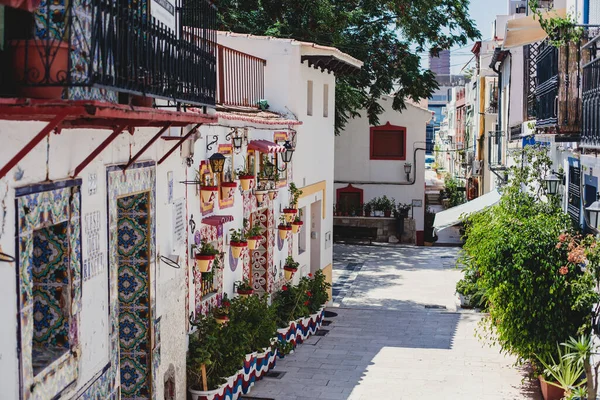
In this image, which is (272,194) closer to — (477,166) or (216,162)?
(216,162)

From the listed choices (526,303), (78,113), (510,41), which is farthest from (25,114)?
(510,41)

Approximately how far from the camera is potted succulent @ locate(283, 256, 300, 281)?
1705cm

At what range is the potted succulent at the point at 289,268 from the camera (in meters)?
17.0

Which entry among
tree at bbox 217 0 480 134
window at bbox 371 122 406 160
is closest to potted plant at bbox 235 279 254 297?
tree at bbox 217 0 480 134

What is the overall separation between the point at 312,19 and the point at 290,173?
863cm

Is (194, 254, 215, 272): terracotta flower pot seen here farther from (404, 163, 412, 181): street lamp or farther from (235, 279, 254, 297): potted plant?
(404, 163, 412, 181): street lamp

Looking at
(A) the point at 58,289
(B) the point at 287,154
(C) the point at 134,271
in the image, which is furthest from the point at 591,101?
(A) the point at 58,289

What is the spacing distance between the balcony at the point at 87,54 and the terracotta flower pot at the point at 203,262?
3.99 m

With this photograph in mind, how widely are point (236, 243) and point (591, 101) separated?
5.81m

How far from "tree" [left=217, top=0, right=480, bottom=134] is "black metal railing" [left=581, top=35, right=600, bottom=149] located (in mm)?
12994

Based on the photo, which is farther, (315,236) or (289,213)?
(315,236)

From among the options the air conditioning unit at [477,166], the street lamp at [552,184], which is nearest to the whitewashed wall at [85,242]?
the street lamp at [552,184]

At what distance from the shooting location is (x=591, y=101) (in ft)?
37.2

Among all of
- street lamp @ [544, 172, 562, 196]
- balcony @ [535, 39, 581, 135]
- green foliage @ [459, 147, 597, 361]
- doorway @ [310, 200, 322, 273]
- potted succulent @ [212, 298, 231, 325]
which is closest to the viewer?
green foliage @ [459, 147, 597, 361]
